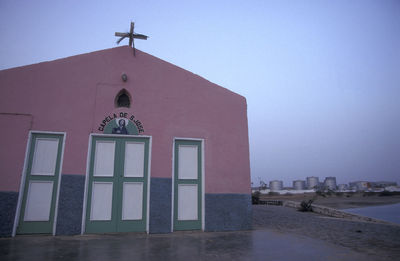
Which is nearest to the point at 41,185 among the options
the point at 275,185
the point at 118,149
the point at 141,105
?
the point at 118,149

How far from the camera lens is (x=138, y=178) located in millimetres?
6750

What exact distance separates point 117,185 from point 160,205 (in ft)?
4.02

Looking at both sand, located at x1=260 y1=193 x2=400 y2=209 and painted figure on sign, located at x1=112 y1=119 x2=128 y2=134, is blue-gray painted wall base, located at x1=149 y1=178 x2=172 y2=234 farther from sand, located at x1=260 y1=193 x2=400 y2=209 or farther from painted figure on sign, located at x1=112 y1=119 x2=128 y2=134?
sand, located at x1=260 y1=193 x2=400 y2=209

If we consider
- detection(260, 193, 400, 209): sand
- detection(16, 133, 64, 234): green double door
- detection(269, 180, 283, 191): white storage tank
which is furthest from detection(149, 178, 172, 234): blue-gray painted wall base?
detection(269, 180, 283, 191): white storage tank

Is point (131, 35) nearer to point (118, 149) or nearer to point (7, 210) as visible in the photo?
point (118, 149)

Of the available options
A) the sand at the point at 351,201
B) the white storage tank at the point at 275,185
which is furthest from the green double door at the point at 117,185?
the white storage tank at the point at 275,185

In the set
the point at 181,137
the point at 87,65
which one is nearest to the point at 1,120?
the point at 87,65

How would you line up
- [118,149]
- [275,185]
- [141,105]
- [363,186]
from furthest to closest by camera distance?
[275,185], [363,186], [141,105], [118,149]

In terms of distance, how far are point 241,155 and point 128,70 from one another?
410 cm

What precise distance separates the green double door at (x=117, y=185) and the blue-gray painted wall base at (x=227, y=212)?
175cm

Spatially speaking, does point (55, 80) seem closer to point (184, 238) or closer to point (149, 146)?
point (149, 146)

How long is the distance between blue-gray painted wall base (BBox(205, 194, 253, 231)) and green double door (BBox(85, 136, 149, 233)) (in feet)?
5.74

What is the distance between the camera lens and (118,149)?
269 inches

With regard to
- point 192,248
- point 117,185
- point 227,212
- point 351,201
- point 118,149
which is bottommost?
point 351,201
